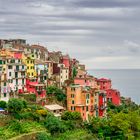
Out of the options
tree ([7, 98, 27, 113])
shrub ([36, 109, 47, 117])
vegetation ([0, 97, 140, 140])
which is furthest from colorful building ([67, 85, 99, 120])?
tree ([7, 98, 27, 113])

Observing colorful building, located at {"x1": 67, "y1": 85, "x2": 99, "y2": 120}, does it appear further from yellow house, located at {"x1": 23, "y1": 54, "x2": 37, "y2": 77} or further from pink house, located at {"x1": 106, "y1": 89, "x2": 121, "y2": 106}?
pink house, located at {"x1": 106, "y1": 89, "x2": 121, "y2": 106}

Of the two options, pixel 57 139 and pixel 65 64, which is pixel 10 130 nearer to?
pixel 57 139

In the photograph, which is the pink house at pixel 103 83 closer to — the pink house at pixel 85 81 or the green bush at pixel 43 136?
the pink house at pixel 85 81

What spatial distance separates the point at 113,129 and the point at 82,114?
13.4 feet

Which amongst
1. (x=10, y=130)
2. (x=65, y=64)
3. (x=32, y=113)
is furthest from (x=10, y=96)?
(x=65, y=64)

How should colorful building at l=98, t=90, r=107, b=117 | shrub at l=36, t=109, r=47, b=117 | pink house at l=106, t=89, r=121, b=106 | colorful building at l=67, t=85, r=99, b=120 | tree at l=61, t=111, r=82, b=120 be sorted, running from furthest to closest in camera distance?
pink house at l=106, t=89, r=121, b=106 < colorful building at l=98, t=90, r=107, b=117 < colorful building at l=67, t=85, r=99, b=120 < tree at l=61, t=111, r=82, b=120 < shrub at l=36, t=109, r=47, b=117

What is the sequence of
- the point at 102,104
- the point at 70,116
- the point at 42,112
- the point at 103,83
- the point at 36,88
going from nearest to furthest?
the point at 42,112 → the point at 70,116 → the point at 36,88 → the point at 102,104 → the point at 103,83

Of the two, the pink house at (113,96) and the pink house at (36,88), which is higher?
the pink house at (36,88)

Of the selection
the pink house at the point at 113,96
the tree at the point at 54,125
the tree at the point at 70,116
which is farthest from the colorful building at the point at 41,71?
the tree at the point at 54,125

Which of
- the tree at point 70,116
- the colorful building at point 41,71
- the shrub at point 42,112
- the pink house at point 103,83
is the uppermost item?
the colorful building at point 41,71

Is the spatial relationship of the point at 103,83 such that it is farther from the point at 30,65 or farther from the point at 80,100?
the point at 80,100

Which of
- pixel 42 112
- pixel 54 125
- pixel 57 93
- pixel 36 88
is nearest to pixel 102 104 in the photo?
pixel 57 93

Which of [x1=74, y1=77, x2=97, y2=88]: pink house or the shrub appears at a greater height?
[x1=74, y1=77, x2=97, y2=88]: pink house

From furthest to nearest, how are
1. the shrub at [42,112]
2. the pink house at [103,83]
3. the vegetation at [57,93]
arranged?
the pink house at [103,83]
the vegetation at [57,93]
the shrub at [42,112]
